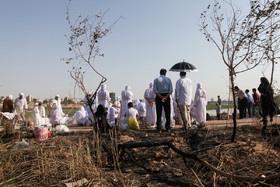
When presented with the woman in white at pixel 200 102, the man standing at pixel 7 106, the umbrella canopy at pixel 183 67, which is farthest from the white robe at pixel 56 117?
the woman in white at pixel 200 102

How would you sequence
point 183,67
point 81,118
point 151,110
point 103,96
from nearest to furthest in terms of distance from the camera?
1. point 183,67
2. point 151,110
3. point 103,96
4. point 81,118

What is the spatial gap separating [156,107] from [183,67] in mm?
2423

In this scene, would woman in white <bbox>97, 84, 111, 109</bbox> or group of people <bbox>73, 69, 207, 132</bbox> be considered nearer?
group of people <bbox>73, 69, 207, 132</bbox>

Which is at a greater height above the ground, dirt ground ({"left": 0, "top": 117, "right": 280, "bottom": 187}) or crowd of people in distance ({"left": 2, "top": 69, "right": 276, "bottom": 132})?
crowd of people in distance ({"left": 2, "top": 69, "right": 276, "bottom": 132})

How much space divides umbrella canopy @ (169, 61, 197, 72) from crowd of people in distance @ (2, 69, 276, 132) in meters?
0.95

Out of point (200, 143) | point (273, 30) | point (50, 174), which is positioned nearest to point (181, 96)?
point (200, 143)

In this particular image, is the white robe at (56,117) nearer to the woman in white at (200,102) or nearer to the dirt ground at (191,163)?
the woman in white at (200,102)

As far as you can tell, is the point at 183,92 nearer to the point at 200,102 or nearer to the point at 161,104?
the point at 161,104

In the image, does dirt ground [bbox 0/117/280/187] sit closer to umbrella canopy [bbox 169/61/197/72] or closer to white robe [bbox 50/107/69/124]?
umbrella canopy [bbox 169/61/197/72]

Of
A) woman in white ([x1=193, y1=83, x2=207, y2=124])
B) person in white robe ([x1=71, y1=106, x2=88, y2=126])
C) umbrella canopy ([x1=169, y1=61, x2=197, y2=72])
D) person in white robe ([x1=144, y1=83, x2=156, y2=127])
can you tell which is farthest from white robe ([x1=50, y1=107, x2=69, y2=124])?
woman in white ([x1=193, y1=83, x2=207, y2=124])

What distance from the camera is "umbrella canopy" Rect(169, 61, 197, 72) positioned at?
823cm

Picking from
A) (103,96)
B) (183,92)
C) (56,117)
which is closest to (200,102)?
(183,92)

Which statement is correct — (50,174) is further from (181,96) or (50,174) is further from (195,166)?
(181,96)

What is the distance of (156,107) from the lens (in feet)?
21.7
